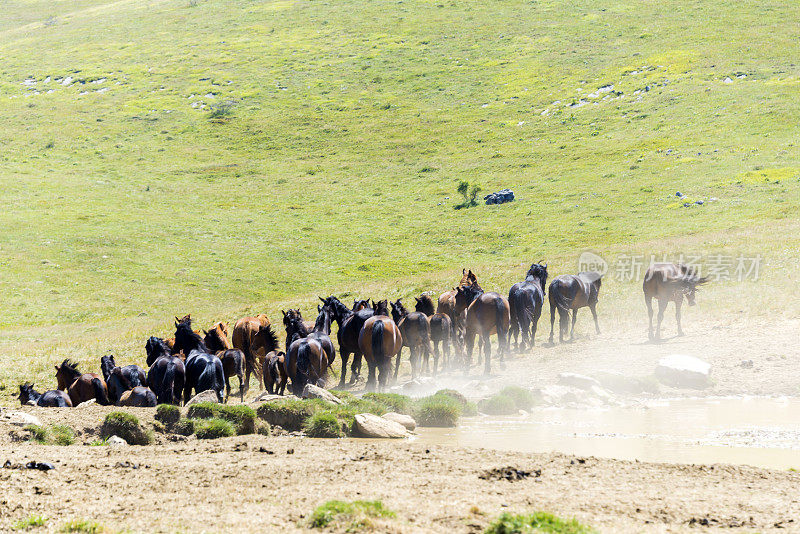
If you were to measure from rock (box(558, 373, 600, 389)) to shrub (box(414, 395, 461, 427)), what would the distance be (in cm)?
402

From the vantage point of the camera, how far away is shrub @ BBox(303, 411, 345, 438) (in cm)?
1452

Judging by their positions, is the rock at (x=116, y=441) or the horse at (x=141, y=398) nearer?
the rock at (x=116, y=441)

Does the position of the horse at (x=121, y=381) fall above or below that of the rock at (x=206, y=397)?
below

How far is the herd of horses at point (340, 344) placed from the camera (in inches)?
744

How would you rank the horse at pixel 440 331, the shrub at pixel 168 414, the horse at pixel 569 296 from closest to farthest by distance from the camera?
the shrub at pixel 168 414 → the horse at pixel 440 331 → the horse at pixel 569 296

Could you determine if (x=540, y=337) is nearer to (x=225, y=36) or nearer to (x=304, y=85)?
(x=304, y=85)

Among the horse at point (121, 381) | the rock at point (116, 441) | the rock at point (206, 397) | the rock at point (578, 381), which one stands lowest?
the rock at point (578, 381)

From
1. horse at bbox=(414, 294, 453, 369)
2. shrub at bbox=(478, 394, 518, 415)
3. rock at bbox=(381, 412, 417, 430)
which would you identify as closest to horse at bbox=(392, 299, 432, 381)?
horse at bbox=(414, 294, 453, 369)

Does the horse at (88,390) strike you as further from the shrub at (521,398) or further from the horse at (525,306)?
the horse at (525,306)

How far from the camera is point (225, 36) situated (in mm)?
125062

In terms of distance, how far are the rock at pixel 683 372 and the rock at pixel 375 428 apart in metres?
8.21

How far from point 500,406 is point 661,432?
4049 mm

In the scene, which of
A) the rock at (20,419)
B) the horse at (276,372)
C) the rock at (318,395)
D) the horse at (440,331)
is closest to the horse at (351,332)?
the horse at (440,331)

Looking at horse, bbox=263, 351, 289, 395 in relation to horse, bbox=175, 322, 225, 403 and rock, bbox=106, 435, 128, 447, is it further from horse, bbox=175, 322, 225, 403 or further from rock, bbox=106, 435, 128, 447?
rock, bbox=106, 435, 128, 447
